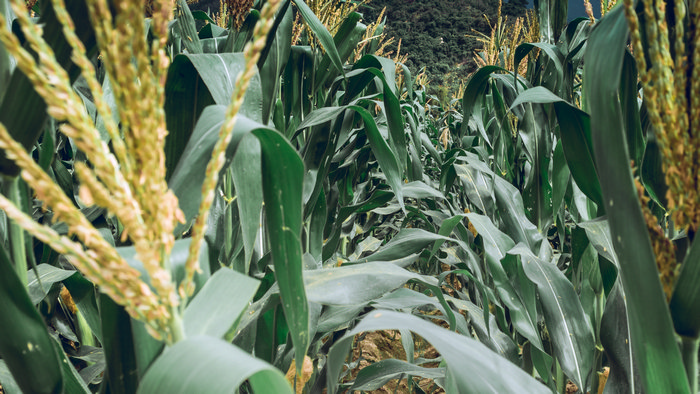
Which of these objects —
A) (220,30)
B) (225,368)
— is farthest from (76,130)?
(220,30)

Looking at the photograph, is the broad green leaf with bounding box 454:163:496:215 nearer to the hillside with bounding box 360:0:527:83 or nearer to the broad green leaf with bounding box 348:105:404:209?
the broad green leaf with bounding box 348:105:404:209

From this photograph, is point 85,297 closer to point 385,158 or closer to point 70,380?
point 70,380

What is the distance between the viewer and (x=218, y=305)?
12.8 inches

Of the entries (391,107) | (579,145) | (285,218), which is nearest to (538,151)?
(391,107)

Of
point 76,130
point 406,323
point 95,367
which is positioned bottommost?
point 95,367

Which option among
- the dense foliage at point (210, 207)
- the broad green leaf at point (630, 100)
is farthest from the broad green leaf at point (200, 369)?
the broad green leaf at point (630, 100)

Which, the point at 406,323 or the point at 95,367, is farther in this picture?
the point at 95,367

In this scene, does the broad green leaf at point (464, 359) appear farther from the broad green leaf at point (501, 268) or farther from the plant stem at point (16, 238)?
the broad green leaf at point (501, 268)

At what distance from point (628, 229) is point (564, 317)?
0.57 metres

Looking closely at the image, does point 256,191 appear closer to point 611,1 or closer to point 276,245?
point 276,245

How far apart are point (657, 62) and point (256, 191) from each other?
0.41 m

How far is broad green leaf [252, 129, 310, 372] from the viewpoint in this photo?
366 millimetres

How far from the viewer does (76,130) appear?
248 millimetres

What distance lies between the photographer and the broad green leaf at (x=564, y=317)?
2.56 ft
